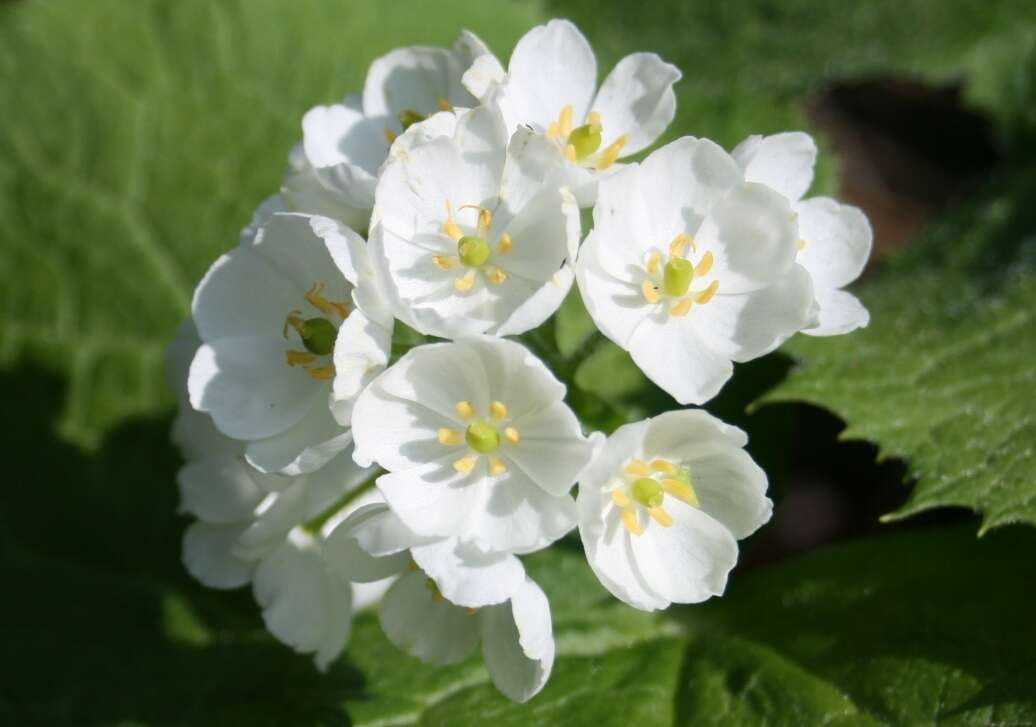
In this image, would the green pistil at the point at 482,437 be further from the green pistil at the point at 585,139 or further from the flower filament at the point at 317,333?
the green pistil at the point at 585,139

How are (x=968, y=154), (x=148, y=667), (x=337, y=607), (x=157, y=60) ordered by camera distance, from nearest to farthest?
(x=337, y=607)
(x=148, y=667)
(x=157, y=60)
(x=968, y=154)

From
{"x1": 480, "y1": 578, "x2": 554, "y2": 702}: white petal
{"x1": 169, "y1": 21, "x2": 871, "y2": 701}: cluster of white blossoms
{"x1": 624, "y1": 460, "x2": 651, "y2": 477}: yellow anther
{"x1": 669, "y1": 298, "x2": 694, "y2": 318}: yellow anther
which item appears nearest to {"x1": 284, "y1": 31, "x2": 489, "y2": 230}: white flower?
{"x1": 169, "y1": 21, "x2": 871, "y2": 701}: cluster of white blossoms

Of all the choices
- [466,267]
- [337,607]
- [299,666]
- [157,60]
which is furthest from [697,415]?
[157,60]

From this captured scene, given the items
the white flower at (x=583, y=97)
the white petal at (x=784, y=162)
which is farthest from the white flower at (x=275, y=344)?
the white petal at (x=784, y=162)

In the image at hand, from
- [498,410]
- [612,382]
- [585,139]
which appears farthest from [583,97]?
[612,382]

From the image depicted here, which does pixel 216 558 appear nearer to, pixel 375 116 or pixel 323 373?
pixel 323 373

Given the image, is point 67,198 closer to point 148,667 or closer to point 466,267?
point 148,667
